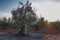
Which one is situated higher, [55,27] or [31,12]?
[31,12]

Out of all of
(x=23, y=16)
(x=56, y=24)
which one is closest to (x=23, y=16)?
(x=23, y=16)

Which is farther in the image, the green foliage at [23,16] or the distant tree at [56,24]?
the distant tree at [56,24]

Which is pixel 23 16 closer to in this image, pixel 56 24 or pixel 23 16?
pixel 23 16

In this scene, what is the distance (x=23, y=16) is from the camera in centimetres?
1989

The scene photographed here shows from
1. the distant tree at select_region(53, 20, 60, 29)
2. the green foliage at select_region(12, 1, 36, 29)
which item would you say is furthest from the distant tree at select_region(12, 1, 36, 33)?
the distant tree at select_region(53, 20, 60, 29)

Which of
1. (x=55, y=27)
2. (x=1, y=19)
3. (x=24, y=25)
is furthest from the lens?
(x=1, y=19)

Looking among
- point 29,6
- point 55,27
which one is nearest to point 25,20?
point 29,6

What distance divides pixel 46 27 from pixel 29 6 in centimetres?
1132

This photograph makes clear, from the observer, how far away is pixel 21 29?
65.7 ft

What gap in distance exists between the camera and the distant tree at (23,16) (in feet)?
64.5

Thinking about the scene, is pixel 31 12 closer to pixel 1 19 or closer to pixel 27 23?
pixel 27 23

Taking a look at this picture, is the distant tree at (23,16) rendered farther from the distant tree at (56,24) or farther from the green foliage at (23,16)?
the distant tree at (56,24)

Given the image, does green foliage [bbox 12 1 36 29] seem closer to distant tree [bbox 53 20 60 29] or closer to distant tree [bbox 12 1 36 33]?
distant tree [bbox 12 1 36 33]

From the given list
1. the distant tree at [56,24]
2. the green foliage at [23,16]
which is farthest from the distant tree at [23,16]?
the distant tree at [56,24]
